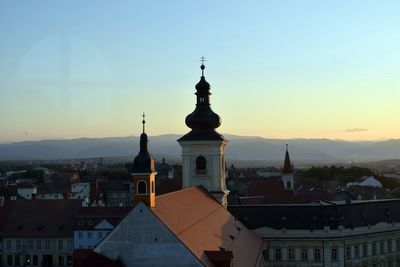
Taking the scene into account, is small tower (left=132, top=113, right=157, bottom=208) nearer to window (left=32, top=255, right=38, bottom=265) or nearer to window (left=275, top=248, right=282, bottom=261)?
window (left=275, top=248, right=282, bottom=261)

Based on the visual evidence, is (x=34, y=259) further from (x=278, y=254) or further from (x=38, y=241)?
(x=278, y=254)

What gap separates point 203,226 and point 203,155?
52.4ft

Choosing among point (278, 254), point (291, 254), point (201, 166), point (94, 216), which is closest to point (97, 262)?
point (201, 166)

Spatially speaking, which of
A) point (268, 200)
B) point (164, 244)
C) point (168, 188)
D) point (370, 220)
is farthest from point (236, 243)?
point (168, 188)

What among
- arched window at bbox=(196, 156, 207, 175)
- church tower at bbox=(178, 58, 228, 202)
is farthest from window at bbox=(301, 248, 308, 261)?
arched window at bbox=(196, 156, 207, 175)

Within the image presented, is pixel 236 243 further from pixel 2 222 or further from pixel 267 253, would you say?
pixel 2 222

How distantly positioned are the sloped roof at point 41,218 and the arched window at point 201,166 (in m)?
21.4

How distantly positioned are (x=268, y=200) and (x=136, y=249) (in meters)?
56.7

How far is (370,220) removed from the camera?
54562mm

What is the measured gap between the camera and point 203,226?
36219 mm

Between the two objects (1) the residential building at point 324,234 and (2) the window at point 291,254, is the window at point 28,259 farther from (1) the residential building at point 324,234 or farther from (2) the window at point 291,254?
(2) the window at point 291,254

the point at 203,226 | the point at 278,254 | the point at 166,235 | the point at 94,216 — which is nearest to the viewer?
the point at 166,235

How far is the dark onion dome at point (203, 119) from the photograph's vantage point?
170 feet

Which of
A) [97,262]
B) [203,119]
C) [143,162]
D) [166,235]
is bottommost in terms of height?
[97,262]
